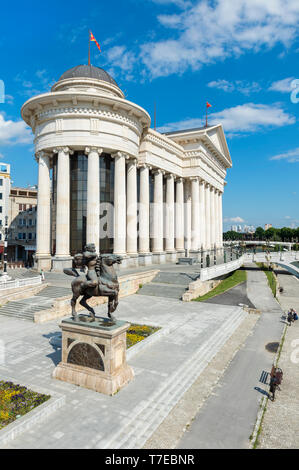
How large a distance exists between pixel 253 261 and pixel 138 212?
3851 centimetres

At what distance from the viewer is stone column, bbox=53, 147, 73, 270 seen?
106 ft

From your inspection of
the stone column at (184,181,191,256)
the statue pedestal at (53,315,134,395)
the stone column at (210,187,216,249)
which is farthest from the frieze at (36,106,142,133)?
the stone column at (210,187,216,249)

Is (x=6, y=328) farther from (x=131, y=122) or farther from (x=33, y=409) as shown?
(x=131, y=122)

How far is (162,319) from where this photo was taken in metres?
21.4

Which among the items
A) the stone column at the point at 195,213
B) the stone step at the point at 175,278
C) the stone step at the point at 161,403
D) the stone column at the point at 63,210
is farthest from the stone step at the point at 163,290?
the stone column at the point at 195,213

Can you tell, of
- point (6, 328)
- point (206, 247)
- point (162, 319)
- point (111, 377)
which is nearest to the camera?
point (111, 377)

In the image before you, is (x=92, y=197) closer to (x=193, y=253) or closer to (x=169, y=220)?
(x=169, y=220)

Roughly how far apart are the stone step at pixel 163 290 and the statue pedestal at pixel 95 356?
57.0ft

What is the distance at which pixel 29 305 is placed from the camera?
2283 cm

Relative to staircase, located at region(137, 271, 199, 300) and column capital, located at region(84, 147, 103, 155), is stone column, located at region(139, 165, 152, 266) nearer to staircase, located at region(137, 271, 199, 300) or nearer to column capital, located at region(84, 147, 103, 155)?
staircase, located at region(137, 271, 199, 300)

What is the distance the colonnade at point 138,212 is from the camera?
32469 mm

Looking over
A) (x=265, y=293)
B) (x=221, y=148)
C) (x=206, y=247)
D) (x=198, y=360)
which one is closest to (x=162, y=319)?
(x=198, y=360)
